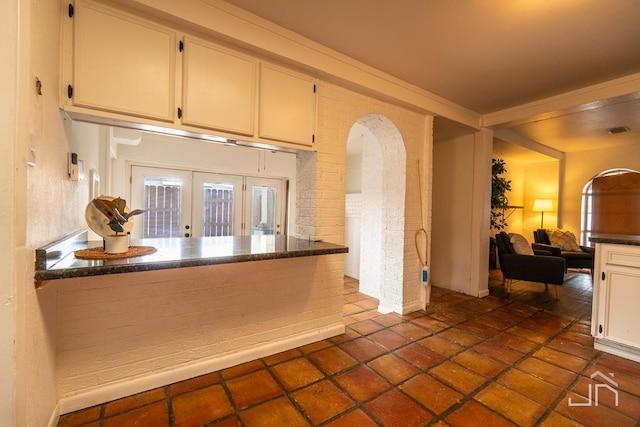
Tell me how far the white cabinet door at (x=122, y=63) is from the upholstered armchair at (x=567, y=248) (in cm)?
572

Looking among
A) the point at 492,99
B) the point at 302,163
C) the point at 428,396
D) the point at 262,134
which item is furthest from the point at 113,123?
the point at 492,99

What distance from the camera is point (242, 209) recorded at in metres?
5.37

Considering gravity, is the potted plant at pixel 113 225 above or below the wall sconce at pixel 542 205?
below

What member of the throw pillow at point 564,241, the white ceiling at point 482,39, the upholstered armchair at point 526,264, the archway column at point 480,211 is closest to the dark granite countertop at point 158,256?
the white ceiling at point 482,39

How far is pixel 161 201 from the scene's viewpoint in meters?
4.59

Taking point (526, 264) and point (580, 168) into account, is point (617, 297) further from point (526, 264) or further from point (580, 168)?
point (580, 168)

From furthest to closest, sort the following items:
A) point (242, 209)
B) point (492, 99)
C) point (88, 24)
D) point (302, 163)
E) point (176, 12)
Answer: point (242, 209)
point (492, 99)
point (302, 163)
point (176, 12)
point (88, 24)

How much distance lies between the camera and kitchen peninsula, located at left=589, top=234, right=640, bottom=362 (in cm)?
218

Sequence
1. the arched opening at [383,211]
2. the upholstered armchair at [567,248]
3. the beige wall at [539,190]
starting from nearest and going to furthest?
the arched opening at [383,211], the upholstered armchair at [567,248], the beige wall at [539,190]

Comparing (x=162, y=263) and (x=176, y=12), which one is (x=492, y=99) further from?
(x=162, y=263)

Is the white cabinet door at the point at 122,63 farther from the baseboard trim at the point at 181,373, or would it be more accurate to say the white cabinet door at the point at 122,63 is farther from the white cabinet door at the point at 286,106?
the baseboard trim at the point at 181,373

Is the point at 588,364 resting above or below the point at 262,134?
below

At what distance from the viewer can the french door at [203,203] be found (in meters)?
4.45

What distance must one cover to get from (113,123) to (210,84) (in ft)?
2.09
